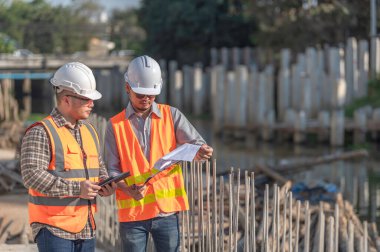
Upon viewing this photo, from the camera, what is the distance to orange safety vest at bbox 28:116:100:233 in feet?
18.1

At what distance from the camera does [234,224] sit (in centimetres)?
695

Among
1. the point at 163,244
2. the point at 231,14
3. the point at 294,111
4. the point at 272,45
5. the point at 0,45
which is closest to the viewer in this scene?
the point at 163,244

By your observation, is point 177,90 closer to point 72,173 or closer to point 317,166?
point 317,166

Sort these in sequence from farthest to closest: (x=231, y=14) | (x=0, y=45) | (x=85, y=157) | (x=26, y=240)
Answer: (x=0, y=45), (x=231, y=14), (x=26, y=240), (x=85, y=157)

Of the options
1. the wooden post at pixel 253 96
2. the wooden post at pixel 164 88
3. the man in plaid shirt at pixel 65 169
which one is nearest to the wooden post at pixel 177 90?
the wooden post at pixel 164 88

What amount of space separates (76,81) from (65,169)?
52cm

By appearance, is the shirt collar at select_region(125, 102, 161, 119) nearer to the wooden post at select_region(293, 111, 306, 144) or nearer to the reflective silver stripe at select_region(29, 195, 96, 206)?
the reflective silver stripe at select_region(29, 195, 96, 206)

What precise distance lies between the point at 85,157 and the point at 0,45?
4198 cm

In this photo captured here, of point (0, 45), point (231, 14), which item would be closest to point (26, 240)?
point (231, 14)

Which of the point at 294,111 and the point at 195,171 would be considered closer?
the point at 195,171

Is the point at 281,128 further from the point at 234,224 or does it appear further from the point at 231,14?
the point at 234,224

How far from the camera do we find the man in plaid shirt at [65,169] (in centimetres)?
545

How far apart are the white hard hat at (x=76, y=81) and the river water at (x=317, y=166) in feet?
31.7

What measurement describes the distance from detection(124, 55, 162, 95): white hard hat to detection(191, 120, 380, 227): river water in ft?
29.9
